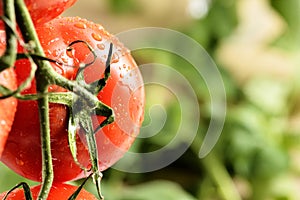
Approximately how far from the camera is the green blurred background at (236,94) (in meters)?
1.22

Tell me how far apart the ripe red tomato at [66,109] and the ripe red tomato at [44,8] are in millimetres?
21

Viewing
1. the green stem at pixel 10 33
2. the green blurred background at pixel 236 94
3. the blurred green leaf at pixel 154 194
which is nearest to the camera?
the green stem at pixel 10 33

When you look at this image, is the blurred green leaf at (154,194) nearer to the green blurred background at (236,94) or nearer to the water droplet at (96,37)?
the green blurred background at (236,94)

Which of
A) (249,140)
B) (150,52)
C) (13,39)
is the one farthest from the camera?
(150,52)

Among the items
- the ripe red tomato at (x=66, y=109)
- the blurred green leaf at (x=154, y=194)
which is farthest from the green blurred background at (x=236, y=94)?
the ripe red tomato at (x=66, y=109)

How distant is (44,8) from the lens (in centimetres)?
26

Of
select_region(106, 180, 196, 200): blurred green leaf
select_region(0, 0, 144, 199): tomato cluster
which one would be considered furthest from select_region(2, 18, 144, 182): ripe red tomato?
select_region(106, 180, 196, 200): blurred green leaf

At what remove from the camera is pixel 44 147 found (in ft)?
0.85

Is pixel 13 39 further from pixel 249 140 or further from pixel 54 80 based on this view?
pixel 249 140

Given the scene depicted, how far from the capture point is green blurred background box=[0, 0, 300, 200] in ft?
4.00

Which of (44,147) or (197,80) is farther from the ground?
(197,80)

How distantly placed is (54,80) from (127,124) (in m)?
0.08

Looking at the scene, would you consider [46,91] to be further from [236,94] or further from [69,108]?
[236,94]

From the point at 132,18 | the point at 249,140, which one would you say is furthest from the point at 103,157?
the point at 132,18
